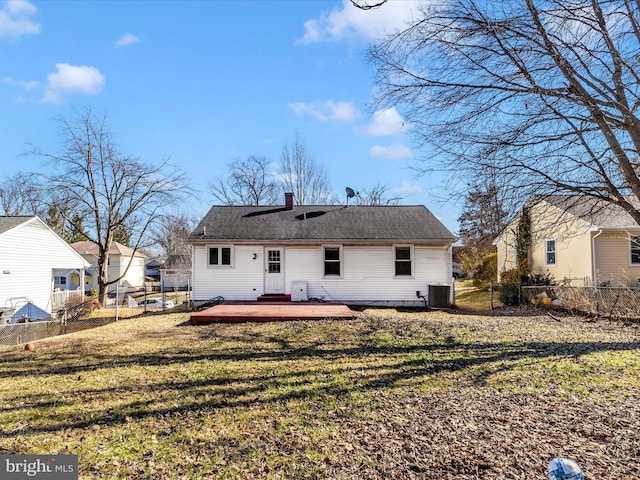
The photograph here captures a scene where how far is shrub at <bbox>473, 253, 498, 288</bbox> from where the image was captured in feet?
87.9

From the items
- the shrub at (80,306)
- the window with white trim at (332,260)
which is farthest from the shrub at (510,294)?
the shrub at (80,306)

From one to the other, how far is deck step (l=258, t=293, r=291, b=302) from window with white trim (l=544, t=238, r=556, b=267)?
1404 cm

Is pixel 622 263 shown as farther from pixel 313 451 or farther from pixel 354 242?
pixel 313 451

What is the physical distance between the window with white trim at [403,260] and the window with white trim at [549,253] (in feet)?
29.4

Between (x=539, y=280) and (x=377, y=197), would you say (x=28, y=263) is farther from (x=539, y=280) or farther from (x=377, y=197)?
(x=377, y=197)

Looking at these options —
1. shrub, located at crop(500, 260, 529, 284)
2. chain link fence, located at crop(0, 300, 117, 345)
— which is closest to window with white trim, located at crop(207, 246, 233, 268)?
chain link fence, located at crop(0, 300, 117, 345)

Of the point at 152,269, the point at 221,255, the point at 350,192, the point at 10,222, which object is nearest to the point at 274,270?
the point at 221,255

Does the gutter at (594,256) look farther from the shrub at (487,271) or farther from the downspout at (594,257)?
the shrub at (487,271)

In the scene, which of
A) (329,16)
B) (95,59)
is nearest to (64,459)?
(329,16)

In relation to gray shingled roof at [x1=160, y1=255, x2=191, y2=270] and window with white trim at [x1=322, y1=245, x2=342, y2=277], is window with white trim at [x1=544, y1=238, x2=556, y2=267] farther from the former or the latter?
gray shingled roof at [x1=160, y1=255, x2=191, y2=270]

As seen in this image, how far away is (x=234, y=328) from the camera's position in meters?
9.01

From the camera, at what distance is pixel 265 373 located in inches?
213

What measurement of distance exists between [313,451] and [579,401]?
326 centimetres

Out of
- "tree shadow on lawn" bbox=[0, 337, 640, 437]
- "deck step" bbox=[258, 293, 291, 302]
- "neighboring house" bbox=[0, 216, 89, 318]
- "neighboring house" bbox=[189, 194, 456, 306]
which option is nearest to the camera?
"tree shadow on lawn" bbox=[0, 337, 640, 437]
